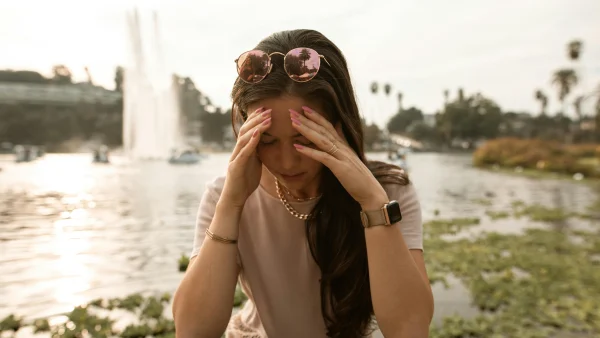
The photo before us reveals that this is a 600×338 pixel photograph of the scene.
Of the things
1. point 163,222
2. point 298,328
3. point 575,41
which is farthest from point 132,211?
point 575,41

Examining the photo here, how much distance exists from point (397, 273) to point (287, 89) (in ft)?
2.37

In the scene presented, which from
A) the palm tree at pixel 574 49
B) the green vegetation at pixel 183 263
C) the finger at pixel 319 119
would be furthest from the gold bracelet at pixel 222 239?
the palm tree at pixel 574 49

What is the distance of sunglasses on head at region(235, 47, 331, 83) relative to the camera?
157 cm

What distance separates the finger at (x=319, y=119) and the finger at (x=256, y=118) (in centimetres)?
13

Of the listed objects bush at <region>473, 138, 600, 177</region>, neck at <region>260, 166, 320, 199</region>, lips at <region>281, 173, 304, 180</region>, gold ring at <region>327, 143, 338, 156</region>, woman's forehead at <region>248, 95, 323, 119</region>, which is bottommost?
bush at <region>473, 138, 600, 177</region>

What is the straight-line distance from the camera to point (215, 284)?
1655 millimetres

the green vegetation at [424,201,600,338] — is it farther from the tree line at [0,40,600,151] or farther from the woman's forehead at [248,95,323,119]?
the tree line at [0,40,600,151]

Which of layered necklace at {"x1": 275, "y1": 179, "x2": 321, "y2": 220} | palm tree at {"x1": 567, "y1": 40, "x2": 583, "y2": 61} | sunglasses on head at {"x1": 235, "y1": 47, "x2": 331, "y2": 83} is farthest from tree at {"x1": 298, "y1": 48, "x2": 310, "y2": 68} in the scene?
palm tree at {"x1": 567, "y1": 40, "x2": 583, "y2": 61}

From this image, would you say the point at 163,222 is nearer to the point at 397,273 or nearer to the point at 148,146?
the point at 397,273

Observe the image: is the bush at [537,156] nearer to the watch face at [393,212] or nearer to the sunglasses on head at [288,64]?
the watch face at [393,212]

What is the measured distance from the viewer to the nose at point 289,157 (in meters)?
1.62

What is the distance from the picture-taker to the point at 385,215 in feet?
5.23

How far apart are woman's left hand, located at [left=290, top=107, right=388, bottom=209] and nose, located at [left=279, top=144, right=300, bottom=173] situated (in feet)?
0.10

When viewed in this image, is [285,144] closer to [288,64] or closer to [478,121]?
[288,64]
